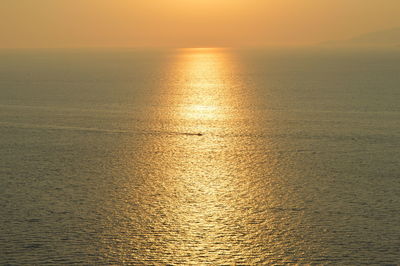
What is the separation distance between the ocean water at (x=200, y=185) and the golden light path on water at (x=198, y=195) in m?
0.06

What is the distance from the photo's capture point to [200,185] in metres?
23.3

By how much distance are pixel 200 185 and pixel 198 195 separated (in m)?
1.46

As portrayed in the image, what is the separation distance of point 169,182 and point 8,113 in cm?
2252

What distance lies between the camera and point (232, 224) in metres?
18.6

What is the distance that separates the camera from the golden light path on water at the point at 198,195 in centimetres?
1656

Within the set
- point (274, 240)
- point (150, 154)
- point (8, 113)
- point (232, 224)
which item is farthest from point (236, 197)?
point (8, 113)

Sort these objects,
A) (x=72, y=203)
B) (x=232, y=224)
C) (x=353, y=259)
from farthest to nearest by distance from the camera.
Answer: (x=72, y=203) → (x=232, y=224) → (x=353, y=259)

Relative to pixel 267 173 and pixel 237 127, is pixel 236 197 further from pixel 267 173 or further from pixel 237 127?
pixel 237 127

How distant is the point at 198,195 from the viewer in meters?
21.8

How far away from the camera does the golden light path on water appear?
1656 cm

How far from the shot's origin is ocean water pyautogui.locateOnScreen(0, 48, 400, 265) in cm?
1664

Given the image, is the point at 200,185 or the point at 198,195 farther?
the point at 200,185

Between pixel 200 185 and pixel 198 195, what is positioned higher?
pixel 200 185

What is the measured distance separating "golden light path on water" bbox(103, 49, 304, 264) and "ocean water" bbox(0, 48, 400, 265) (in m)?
0.06
